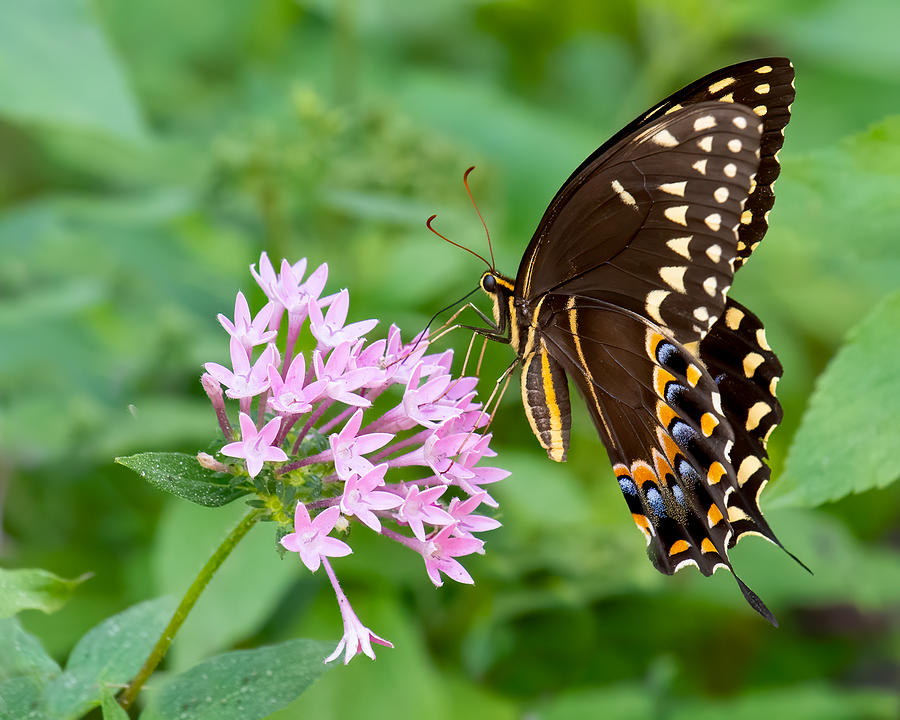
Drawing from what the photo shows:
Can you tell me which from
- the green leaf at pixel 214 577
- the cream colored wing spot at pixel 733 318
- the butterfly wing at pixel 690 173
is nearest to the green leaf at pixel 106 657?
the green leaf at pixel 214 577

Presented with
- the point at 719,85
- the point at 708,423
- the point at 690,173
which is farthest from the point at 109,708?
the point at 719,85

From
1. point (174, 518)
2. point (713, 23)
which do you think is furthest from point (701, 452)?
point (713, 23)

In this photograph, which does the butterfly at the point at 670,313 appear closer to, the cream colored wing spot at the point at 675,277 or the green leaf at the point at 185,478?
the cream colored wing spot at the point at 675,277

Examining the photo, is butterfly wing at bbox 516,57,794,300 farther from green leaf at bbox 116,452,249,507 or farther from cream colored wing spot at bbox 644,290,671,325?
green leaf at bbox 116,452,249,507

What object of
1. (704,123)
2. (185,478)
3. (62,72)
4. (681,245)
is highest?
(62,72)

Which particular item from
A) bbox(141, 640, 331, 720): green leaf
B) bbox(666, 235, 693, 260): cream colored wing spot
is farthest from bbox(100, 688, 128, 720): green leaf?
bbox(666, 235, 693, 260): cream colored wing spot

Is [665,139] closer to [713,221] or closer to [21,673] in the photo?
[713,221]

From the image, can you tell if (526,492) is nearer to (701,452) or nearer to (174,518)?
(701,452)
